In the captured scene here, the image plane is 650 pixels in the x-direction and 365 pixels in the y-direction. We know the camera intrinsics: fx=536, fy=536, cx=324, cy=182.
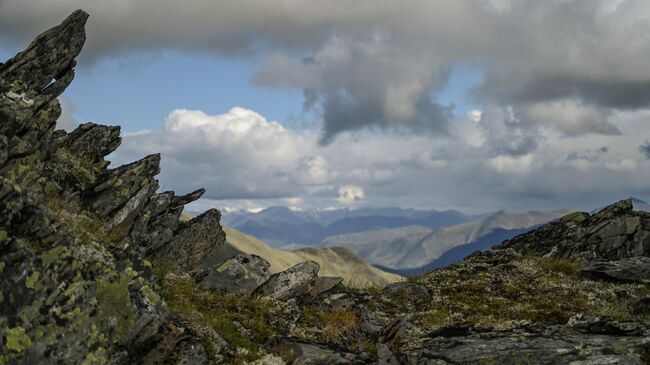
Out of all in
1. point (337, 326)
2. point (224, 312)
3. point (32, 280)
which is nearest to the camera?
point (32, 280)

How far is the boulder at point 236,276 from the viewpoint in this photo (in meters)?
23.2

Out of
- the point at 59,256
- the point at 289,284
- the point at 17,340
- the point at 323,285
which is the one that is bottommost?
the point at 17,340

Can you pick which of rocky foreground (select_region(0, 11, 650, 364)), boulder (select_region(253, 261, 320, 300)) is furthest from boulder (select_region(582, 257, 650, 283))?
boulder (select_region(253, 261, 320, 300))

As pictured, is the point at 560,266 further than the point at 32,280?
Yes

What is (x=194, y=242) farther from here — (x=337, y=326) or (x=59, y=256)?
(x=59, y=256)

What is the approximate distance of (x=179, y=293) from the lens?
65.4ft

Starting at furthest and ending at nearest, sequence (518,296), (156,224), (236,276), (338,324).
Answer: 1. (518,296)
2. (156,224)
3. (236,276)
4. (338,324)

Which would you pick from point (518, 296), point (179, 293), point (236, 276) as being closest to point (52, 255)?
point (179, 293)

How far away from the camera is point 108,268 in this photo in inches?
573

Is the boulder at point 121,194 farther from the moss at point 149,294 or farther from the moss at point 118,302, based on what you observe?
the moss at point 118,302

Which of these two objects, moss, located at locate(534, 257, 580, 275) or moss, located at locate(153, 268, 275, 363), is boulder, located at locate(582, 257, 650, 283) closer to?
moss, located at locate(534, 257, 580, 275)

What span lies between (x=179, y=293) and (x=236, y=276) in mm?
4328

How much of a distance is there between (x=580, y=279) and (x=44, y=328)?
29772 millimetres

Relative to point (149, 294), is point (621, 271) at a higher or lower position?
lower
